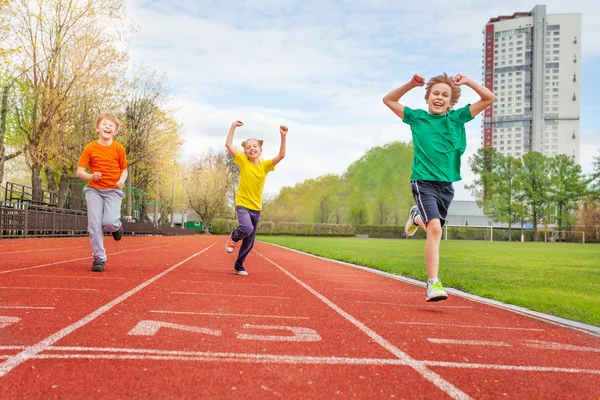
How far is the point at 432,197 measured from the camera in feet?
18.7

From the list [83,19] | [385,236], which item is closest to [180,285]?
[83,19]

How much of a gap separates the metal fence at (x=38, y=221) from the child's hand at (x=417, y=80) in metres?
18.0

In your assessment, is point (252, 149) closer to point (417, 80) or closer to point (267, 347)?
point (417, 80)

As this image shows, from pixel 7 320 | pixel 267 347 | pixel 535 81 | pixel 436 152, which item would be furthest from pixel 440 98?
pixel 535 81

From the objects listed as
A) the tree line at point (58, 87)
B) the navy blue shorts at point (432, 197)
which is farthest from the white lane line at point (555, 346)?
the tree line at point (58, 87)

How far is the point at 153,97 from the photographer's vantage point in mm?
41375

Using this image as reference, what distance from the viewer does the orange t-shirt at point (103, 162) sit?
25.1ft

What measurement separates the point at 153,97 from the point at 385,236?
141 feet

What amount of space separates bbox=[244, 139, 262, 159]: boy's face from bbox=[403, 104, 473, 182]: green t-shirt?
118 inches

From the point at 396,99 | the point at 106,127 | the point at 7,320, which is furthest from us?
the point at 106,127

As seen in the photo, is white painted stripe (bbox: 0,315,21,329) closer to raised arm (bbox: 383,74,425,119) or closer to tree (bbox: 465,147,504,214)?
raised arm (bbox: 383,74,425,119)

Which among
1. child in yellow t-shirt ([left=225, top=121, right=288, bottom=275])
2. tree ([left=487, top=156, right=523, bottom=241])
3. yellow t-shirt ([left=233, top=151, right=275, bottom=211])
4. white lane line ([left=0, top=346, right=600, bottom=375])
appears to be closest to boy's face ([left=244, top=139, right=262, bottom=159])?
child in yellow t-shirt ([left=225, top=121, right=288, bottom=275])

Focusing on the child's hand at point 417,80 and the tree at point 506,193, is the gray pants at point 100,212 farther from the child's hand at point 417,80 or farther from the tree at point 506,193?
the tree at point 506,193

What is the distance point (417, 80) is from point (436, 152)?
31.6 inches
